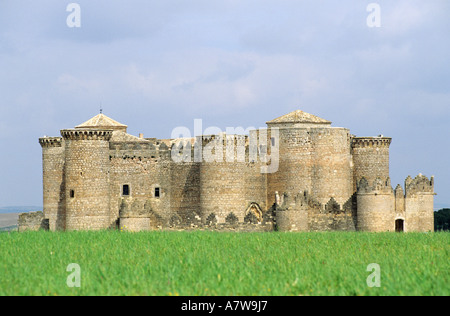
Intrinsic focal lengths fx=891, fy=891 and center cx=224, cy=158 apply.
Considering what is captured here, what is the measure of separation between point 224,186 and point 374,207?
7956 mm

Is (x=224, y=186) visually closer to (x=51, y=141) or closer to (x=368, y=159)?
(x=368, y=159)

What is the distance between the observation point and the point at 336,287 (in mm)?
21531

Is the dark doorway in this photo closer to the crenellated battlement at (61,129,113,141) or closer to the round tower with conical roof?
the round tower with conical roof

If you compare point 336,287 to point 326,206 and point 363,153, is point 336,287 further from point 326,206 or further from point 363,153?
point 363,153

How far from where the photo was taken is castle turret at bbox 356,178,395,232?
46.6m

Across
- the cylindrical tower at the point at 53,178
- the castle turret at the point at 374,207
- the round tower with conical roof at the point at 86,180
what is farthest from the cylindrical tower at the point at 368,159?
the cylindrical tower at the point at 53,178

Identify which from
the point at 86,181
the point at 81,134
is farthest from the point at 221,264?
the point at 81,134

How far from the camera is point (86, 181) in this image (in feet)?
150

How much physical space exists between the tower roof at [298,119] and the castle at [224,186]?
2904mm

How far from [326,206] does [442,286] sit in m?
26.5

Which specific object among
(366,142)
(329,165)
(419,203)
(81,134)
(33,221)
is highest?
(81,134)

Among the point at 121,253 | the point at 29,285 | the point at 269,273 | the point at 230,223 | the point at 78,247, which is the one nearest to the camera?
the point at 29,285

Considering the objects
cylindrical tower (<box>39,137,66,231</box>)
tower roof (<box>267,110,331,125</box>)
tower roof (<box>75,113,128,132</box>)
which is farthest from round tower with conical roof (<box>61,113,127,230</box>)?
tower roof (<box>267,110,331,125</box>)
